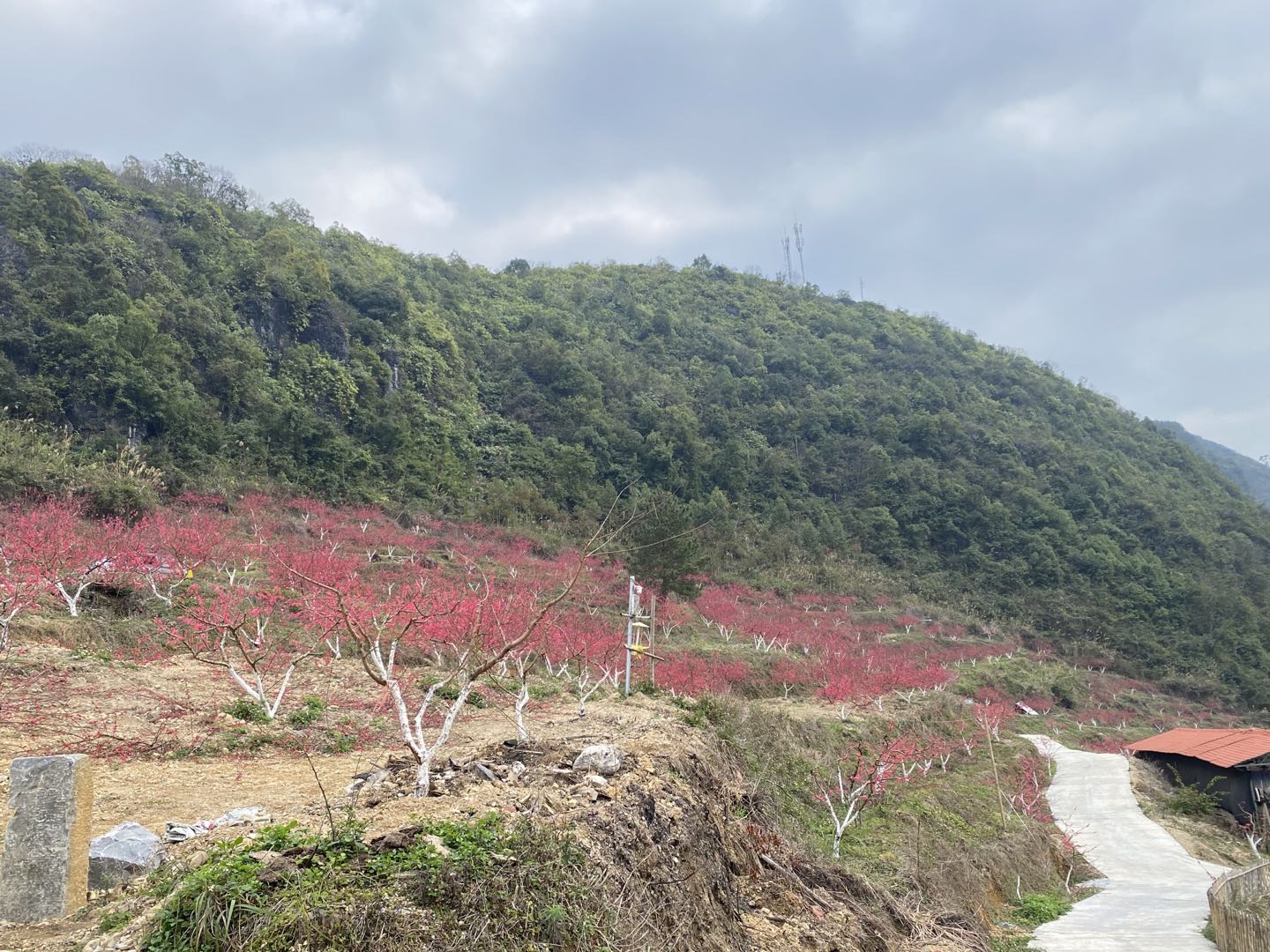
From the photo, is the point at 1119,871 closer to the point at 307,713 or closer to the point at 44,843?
the point at 307,713

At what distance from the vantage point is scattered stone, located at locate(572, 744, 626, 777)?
230 inches

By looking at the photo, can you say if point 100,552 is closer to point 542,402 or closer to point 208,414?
point 208,414

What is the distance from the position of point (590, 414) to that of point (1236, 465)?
132 m

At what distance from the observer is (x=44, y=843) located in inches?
148

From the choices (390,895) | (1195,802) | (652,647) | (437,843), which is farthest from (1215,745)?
(390,895)

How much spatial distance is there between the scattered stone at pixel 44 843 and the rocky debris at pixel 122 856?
21cm

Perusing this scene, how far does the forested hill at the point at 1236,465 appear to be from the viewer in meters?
116

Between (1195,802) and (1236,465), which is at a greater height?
(1236,465)

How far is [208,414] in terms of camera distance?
32875 mm

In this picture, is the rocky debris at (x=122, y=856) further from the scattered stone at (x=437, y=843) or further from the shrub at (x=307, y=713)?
the shrub at (x=307, y=713)

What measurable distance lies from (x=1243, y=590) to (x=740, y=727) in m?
54.9

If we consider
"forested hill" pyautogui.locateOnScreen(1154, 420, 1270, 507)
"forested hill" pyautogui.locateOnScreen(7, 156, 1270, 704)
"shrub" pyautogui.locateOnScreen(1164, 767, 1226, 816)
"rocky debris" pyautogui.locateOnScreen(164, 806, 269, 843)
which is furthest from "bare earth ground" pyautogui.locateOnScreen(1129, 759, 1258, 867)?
"forested hill" pyautogui.locateOnScreen(1154, 420, 1270, 507)

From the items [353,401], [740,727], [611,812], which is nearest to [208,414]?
[353,401]

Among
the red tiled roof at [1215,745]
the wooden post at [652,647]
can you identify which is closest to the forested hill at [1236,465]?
the red tiled roof at [1215,745]
